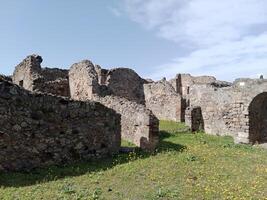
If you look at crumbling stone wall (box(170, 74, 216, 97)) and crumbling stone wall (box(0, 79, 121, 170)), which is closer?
crumbling stone wall (box(0, 79, 121, 170))

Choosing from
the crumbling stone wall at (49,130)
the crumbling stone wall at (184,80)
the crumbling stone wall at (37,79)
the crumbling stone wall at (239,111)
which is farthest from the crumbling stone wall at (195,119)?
the crumbling stone wall at (184,80)

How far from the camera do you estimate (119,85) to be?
31.9 metres

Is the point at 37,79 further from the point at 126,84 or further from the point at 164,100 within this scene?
the point at 164,100

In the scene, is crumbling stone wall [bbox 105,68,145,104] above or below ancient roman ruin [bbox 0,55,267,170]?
above

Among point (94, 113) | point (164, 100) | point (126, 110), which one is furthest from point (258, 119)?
point (94, 113)

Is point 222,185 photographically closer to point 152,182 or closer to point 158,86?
point 152,182

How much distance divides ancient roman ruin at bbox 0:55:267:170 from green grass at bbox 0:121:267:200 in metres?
0.77

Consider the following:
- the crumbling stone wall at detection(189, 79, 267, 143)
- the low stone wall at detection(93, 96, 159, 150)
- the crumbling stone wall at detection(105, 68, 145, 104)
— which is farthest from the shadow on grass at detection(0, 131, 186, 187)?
the crumbling stone wall at detection(105, 68, 145, 104)

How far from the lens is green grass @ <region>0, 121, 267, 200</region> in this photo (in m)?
10.6

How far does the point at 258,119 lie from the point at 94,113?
11.1 m

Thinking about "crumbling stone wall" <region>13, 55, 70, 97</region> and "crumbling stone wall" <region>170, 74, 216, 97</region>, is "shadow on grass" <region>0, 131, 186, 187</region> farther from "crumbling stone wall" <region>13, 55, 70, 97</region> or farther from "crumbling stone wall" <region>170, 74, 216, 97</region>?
"crumbling stone wall" <region>170, 74, 216, 97</region>

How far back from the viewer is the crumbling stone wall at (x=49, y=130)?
42.7ft

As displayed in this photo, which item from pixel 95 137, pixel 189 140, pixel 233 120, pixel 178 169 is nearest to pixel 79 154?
pixel 95 137

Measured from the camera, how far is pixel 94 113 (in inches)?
593
